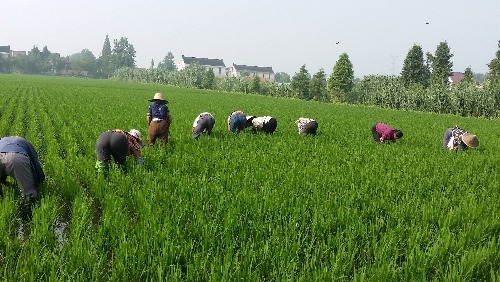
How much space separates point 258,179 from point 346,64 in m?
42.4

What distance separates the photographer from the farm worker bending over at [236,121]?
357 inches

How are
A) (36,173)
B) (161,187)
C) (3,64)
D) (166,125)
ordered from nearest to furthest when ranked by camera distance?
(36,173)
(161,187)
(166,125)
(3,64)

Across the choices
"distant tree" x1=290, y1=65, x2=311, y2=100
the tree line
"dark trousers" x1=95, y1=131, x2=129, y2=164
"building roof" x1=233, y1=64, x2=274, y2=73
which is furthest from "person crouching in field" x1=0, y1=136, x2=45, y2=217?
"building roof" x1=233, y1=64, x2=274, y2=73

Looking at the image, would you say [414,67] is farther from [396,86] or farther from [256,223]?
[256,223]

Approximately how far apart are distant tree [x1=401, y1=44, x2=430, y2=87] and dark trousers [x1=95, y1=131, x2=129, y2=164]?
46.8 metres

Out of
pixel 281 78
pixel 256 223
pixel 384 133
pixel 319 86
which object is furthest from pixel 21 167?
pixel 281 78

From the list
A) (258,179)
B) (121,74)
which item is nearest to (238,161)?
(258,179)

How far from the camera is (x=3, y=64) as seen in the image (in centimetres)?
9712

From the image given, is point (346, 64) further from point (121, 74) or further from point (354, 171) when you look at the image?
point (121, 74)

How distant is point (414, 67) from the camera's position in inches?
1810

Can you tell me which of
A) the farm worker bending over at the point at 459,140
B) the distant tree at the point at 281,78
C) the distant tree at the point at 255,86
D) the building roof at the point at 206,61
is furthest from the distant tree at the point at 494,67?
the distant tree at the point at 281,78

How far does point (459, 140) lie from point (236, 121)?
18.1 feet

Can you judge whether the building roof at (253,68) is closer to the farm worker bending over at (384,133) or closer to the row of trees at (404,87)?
the row of trees at (404,87)

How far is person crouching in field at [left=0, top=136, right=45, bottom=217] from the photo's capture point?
11.9 feet
